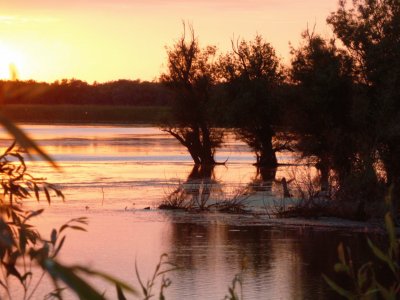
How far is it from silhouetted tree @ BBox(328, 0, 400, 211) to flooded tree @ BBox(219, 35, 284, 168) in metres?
15.0

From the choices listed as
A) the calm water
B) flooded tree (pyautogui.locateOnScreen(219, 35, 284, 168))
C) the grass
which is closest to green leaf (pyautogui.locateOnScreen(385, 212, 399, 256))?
the calm water

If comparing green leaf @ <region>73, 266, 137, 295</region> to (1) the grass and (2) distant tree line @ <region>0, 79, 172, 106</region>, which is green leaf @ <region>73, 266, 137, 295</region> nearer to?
(1) the grass

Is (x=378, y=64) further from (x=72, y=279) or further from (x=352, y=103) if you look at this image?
(x=72, y=279)

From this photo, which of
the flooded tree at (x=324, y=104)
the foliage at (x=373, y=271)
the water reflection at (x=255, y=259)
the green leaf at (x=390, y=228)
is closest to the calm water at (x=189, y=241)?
the water reflection at (x=255, y=259)

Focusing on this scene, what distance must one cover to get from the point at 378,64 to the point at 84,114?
8232 cm

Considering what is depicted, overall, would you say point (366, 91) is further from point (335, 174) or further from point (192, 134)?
point (192, 134)

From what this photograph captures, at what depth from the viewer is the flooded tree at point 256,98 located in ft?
151

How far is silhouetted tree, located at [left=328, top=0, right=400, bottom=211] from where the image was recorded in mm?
26672

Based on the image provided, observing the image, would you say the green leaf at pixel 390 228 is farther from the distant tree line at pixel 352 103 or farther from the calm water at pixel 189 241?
the distant tree line at pixel 352 103

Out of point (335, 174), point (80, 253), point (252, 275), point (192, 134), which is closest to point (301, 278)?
point (252, 275)

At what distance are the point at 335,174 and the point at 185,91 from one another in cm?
2500

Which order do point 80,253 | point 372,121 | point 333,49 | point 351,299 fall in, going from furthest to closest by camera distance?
point 333,49 < point 372,121 < point 80,253 < point 351,299

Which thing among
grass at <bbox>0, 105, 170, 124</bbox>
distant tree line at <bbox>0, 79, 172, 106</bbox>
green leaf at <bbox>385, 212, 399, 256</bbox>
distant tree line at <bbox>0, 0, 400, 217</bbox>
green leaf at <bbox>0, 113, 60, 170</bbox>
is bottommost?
green leaf at <bbox>385, 212, 399, 256</bbox>

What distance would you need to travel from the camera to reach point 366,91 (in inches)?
1137
